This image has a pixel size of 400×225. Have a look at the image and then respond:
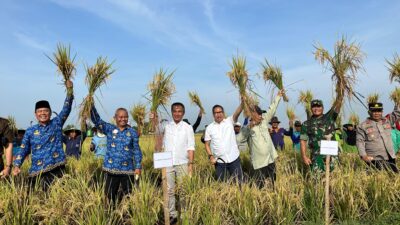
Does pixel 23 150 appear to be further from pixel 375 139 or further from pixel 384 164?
pixel 384 164

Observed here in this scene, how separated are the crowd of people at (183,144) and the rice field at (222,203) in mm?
241

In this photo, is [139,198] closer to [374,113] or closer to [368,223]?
[368,223]

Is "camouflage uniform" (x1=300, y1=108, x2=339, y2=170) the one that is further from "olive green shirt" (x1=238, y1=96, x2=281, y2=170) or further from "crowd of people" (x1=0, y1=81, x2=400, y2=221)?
"olive green shirt" (x1=238, y1=96, x2=281, y2=170)

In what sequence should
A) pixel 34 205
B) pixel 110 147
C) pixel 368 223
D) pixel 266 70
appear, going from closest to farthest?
1. pixel 34 205
2. pixel 368 223
3. pixel 110 147
4. pixel 266 70

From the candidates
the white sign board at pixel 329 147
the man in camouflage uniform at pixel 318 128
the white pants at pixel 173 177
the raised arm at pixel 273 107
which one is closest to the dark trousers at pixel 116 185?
the white pants at pixel 173 177

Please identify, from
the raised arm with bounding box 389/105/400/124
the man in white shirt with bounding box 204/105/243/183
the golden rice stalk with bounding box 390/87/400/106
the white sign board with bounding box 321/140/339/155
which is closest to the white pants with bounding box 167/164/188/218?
the man in white shirt with bounding box 204/105/243/183

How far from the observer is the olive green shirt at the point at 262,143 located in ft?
17.5

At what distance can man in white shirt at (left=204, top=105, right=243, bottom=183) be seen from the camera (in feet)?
17.3

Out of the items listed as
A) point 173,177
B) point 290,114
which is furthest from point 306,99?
point 173,177

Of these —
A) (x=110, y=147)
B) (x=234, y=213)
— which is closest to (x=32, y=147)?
(x=110, y=147)

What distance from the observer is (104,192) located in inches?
177

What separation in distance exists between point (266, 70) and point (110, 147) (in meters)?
2.51

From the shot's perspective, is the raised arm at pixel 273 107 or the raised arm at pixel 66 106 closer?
the raised arm at pixel 66 106

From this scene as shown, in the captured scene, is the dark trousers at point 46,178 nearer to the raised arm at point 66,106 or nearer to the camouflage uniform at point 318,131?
the raised arm at point 66,106
